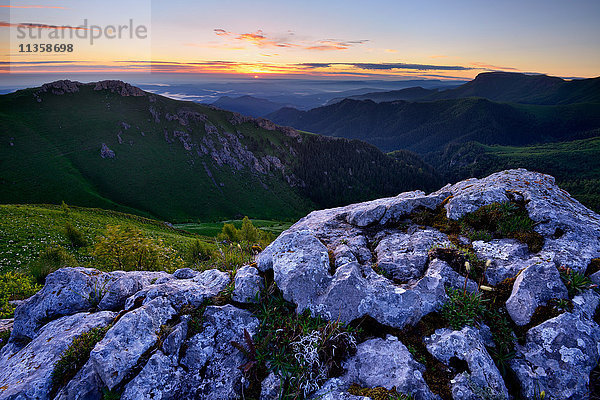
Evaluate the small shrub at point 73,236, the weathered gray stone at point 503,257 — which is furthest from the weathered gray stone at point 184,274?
the small shrub at point 73,236

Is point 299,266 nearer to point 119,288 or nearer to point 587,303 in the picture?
point 119,288

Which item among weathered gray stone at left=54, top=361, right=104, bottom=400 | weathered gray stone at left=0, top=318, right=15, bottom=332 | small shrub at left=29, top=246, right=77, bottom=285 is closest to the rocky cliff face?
weathered gray stone at left=54, top=361, right=104, bottom=400

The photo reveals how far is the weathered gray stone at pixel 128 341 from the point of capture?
531 centimetres

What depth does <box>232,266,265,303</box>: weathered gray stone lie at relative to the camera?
7.18 metres

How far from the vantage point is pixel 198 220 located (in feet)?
457

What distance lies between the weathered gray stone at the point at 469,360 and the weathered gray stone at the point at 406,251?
2022mm

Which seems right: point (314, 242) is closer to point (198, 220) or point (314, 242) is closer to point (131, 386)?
point (131, 386)

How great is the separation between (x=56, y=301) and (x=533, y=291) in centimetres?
1323

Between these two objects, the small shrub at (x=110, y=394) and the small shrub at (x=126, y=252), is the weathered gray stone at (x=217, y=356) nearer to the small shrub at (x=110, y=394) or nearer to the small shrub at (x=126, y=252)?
the small shrub at (x=110, y=394)

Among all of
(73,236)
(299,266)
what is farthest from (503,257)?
(73,236)

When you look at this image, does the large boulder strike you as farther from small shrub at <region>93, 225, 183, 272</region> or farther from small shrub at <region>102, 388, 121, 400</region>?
small shrub at <region>93, 225, 183, 272</region>

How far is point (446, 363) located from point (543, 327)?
2.31 metres

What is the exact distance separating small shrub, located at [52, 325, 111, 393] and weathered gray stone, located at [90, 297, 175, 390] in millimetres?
553

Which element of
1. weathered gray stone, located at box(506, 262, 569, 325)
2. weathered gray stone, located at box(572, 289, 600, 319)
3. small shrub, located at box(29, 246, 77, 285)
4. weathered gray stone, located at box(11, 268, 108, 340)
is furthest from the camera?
small shrub, located at box(29, 246, 77, 285)
